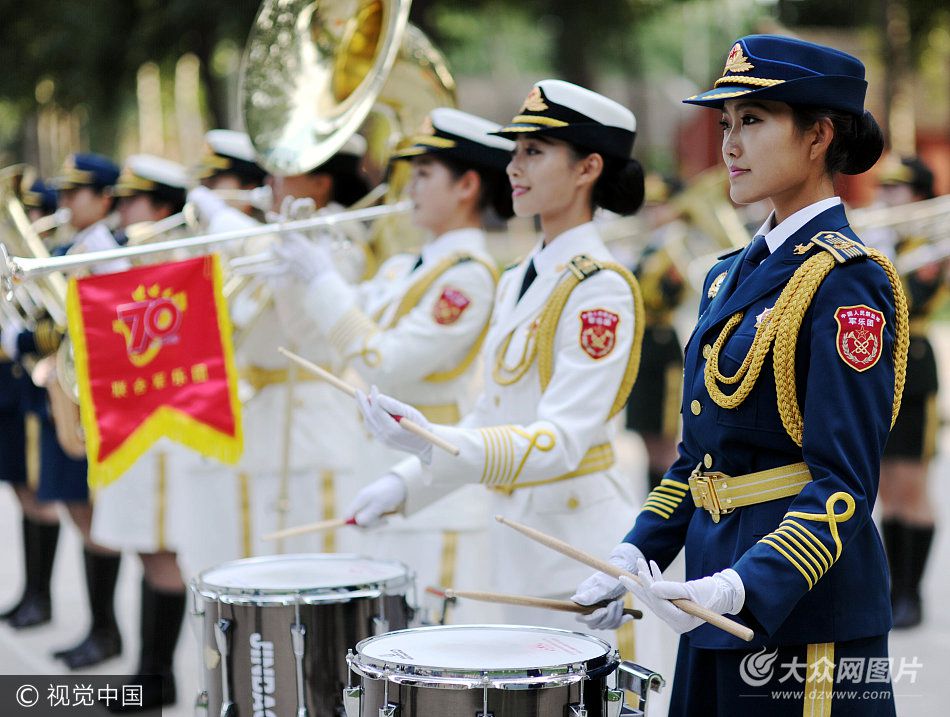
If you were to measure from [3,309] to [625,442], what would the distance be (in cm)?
690

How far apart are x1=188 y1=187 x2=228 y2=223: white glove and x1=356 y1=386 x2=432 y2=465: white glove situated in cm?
209

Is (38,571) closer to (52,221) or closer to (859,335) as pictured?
(52,221)

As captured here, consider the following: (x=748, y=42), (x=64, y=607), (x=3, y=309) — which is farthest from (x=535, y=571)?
(x=64, y=607)

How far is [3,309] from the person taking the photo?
6.06 meters

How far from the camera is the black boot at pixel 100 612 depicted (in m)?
5.86

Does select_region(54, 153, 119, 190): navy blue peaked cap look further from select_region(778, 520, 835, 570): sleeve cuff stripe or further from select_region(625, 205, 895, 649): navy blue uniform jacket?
select_region(778, 520, 835, 570): sleeve cuff stripe

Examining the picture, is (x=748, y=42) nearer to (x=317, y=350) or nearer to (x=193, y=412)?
(x=193, y=412)

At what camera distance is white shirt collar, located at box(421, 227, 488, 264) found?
4277 mm

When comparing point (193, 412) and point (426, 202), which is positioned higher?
point (426, 202)

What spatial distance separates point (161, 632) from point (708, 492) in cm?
340

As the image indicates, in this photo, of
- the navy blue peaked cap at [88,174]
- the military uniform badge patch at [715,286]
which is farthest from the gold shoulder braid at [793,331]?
the navy blue peaked cap at [88,174]

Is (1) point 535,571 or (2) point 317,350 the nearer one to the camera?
(1) point 535,571

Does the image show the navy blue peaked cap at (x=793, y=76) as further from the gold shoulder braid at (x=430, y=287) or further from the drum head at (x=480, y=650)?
the gold shoulder braid at (x=430, y=287)

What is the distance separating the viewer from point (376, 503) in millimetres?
3217
